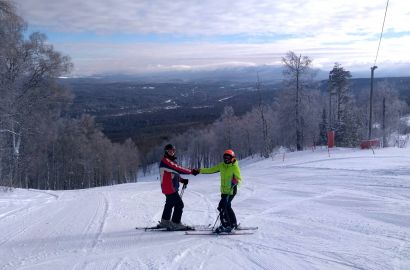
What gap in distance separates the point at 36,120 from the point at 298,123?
2425 cm

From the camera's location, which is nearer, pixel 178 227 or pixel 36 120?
pixel 178 227

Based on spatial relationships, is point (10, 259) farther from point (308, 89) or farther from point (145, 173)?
point (145, 173)

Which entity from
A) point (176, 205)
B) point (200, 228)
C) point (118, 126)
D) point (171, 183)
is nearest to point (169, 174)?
point (171, 183)

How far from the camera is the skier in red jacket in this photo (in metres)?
9.52

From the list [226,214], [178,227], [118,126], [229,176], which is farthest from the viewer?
[118,126]

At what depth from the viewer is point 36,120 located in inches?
1135

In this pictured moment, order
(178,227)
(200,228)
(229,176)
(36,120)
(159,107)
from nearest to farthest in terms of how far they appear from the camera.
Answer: (229,176)
(178,227)
(200,228)
(36,120)
(159,107)

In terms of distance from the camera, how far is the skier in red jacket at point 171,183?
9.52 meters

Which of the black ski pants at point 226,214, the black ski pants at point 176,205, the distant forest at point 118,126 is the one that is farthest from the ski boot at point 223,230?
the distant forest at point 118,126

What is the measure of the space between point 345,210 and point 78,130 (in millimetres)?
40178

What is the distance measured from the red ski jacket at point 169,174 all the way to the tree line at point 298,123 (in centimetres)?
3145

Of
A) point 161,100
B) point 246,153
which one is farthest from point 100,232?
point 161,100

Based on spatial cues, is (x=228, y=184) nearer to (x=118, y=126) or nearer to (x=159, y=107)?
(x=118, y=126)

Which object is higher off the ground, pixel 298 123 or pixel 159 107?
pixel 159 107
